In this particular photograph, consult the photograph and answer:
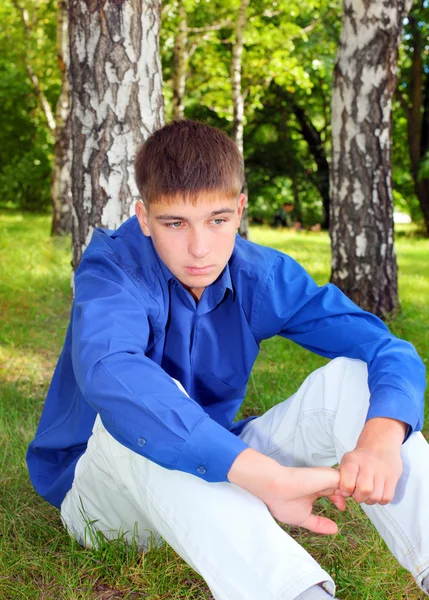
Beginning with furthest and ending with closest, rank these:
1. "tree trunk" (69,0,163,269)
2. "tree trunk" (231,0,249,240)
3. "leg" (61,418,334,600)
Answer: "tree trunk" (231,0,249,240), "tree trunk" (69,0,163,269), "leg" (61,418,334,600)

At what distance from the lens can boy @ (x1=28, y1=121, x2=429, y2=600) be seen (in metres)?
1.78

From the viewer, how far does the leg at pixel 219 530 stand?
5.41ft

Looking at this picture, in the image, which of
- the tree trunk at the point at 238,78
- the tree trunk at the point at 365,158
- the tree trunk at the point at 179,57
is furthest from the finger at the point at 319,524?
the tree trunk at the point at 179,57

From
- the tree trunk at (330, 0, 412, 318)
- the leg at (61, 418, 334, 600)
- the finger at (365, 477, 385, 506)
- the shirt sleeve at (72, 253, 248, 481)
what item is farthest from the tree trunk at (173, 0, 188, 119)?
the finger at (365, 477, 385, 506)

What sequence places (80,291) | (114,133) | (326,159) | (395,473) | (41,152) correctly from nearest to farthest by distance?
(395,473) < (80,291) < (114,133) < (41,152) < (326,159)

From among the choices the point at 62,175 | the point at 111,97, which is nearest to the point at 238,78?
the point at 62,175

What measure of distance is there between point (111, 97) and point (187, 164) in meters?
1.91

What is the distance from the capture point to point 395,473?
1.90m

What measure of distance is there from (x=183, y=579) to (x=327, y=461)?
64 cm

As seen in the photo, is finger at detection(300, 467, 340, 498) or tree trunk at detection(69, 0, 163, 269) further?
tree trunk at detection(69, 0, 163, 269)

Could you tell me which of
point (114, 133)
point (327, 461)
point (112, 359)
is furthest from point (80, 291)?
point (114, 133)

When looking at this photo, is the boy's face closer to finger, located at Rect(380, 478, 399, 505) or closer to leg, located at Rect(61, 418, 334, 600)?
leg, located at Rect(61, 418, 334, 600)

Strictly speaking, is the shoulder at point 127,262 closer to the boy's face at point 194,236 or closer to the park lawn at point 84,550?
the boy's face at point 194,236

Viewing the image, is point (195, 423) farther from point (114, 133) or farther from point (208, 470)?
point (114, 133)
